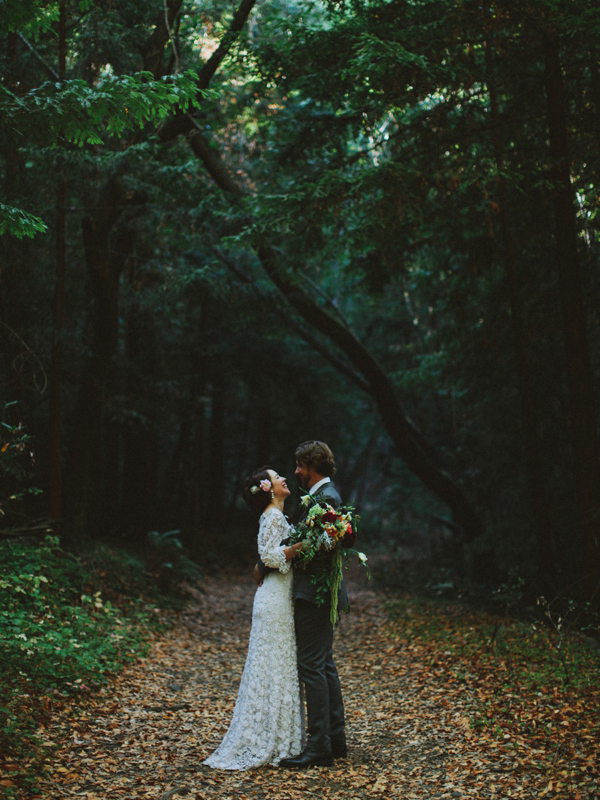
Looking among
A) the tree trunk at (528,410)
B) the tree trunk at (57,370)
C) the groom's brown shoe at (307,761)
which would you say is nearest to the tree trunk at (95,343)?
the tree trunk at (57,370)

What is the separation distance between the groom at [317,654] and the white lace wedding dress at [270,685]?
0.28 feet

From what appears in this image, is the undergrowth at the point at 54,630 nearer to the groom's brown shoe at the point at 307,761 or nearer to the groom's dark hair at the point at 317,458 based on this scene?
the groom's brown shoe at the point at 307,761

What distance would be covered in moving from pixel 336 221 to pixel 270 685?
6815mm

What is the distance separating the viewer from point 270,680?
15.9ft

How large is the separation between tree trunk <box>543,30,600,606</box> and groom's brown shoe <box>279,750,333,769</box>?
4683 millimetres

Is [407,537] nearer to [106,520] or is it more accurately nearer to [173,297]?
[106,520]

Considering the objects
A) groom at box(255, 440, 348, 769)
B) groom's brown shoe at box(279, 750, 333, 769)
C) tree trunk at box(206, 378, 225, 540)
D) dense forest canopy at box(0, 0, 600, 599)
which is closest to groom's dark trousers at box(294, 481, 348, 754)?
groom at box(255, 440, 348, 769)

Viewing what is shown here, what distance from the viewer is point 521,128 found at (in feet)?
31.3

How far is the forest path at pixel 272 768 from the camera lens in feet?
14.4

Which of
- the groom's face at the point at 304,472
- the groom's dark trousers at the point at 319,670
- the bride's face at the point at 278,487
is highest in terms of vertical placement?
the groom's face at the point at 304,472

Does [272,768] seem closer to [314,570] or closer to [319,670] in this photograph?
[319,670]

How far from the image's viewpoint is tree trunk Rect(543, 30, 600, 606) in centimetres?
809

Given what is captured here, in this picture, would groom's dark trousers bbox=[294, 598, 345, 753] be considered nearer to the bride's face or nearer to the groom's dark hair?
the bride's face

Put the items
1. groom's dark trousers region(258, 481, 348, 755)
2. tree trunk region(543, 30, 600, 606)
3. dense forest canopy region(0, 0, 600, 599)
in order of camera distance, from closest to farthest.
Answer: groom's dark trousers region(258, 481, 348, 755), dense forest canopy region(0, 0, 600, 599), tree trunk region(543, 30, 600, 606)
